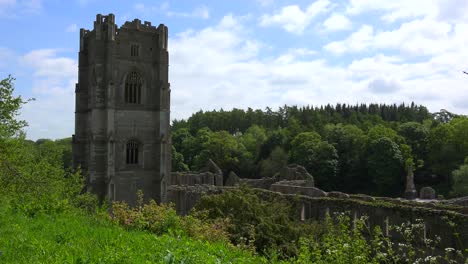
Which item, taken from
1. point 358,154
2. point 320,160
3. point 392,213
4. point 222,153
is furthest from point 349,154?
point 392,213

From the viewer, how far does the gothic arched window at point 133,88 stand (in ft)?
151

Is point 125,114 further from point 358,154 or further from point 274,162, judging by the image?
point 274,162

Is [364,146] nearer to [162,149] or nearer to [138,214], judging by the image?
[162,149]

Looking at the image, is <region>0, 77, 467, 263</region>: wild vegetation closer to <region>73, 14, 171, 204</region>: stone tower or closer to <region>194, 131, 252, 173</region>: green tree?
<region>73, 14, 171, 204</region>: stone tower

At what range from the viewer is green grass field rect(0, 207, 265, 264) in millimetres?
8125

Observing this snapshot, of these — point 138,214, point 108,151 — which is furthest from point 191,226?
point 108,151

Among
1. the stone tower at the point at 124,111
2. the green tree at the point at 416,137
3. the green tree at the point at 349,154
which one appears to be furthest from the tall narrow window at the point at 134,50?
the green tree at the point at 416,137

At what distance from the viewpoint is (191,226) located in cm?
1297

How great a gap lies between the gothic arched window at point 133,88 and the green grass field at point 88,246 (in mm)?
34288

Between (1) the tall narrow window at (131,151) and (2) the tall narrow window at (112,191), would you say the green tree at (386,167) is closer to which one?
(1) the tall narrow window at (131,151)

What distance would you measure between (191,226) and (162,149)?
3363cm

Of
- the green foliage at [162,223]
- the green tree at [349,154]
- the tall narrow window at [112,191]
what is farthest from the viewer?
the green tree at [349,154]

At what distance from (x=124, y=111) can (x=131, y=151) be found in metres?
3.75

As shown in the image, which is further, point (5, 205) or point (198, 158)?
point (198, 158)
